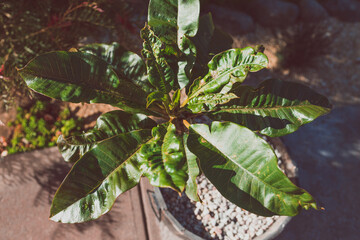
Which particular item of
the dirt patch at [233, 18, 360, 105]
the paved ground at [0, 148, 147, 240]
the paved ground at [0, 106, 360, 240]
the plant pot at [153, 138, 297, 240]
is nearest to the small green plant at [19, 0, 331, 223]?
the plant pot at [153, 138, 297, 240]

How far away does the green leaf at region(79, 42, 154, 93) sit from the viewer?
1.53m

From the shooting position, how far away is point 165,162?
1224 millimetres

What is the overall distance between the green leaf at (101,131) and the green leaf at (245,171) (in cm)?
33

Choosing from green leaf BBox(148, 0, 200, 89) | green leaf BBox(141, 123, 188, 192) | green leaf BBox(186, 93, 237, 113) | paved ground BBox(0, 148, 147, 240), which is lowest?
paved ground BBox(0, 148, 147, 240)

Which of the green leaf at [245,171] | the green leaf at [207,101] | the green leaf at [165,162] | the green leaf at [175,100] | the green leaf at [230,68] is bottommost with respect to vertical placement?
the green leaf at [245,171]

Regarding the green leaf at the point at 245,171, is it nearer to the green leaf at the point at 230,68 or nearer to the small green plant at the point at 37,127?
the green leaf at the point at 230,68

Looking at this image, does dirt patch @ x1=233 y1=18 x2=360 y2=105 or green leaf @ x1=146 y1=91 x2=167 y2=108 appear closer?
green leaf @ x1=146 y1=91 x2=167 y2=108

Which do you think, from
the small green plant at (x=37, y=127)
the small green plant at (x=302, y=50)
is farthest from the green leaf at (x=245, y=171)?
the small green plant at (x=302, y=50)

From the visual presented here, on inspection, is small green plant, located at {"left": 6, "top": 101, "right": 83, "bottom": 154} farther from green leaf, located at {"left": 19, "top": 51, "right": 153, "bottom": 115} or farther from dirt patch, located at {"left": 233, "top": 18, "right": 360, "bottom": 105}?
dirt patch, located at {"left": 233, "top": 18, "right": 360, "bottom": 105}

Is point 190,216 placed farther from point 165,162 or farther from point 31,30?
point 31,30

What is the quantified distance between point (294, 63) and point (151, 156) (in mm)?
2644

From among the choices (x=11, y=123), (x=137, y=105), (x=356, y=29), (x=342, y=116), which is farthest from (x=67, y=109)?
(x=356, y=29)

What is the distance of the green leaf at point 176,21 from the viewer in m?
1.44

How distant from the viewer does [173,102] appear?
1.63 m
